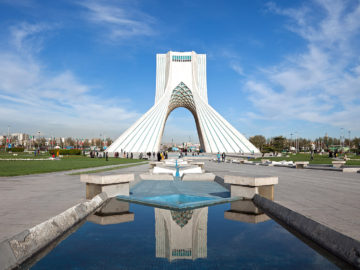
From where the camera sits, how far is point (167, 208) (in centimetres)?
427

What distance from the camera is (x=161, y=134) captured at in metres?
39.8

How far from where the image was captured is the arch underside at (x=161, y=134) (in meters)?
36.1

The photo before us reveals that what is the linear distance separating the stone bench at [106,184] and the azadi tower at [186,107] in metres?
30.1

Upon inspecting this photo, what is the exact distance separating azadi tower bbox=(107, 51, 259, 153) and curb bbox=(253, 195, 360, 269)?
106ft

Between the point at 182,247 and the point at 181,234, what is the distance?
1.16 ft

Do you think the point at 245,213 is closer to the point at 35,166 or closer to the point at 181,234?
the point at 181,234

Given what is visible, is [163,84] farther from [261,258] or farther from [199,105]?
[261,258]

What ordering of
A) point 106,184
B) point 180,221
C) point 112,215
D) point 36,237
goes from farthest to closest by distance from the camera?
point 106,184
point 112,215
point 180,221
point 36,237

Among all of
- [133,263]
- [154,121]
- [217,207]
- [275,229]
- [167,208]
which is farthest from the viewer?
[154,121]

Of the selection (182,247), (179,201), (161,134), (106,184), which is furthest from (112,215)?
(161,134)

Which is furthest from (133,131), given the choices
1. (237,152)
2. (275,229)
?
(275,229)

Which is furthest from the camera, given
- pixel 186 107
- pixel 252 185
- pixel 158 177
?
pixel 186 107

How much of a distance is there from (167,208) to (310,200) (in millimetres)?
2509

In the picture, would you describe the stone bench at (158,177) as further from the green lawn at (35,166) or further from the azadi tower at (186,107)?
the azadi tower at (186,107)
